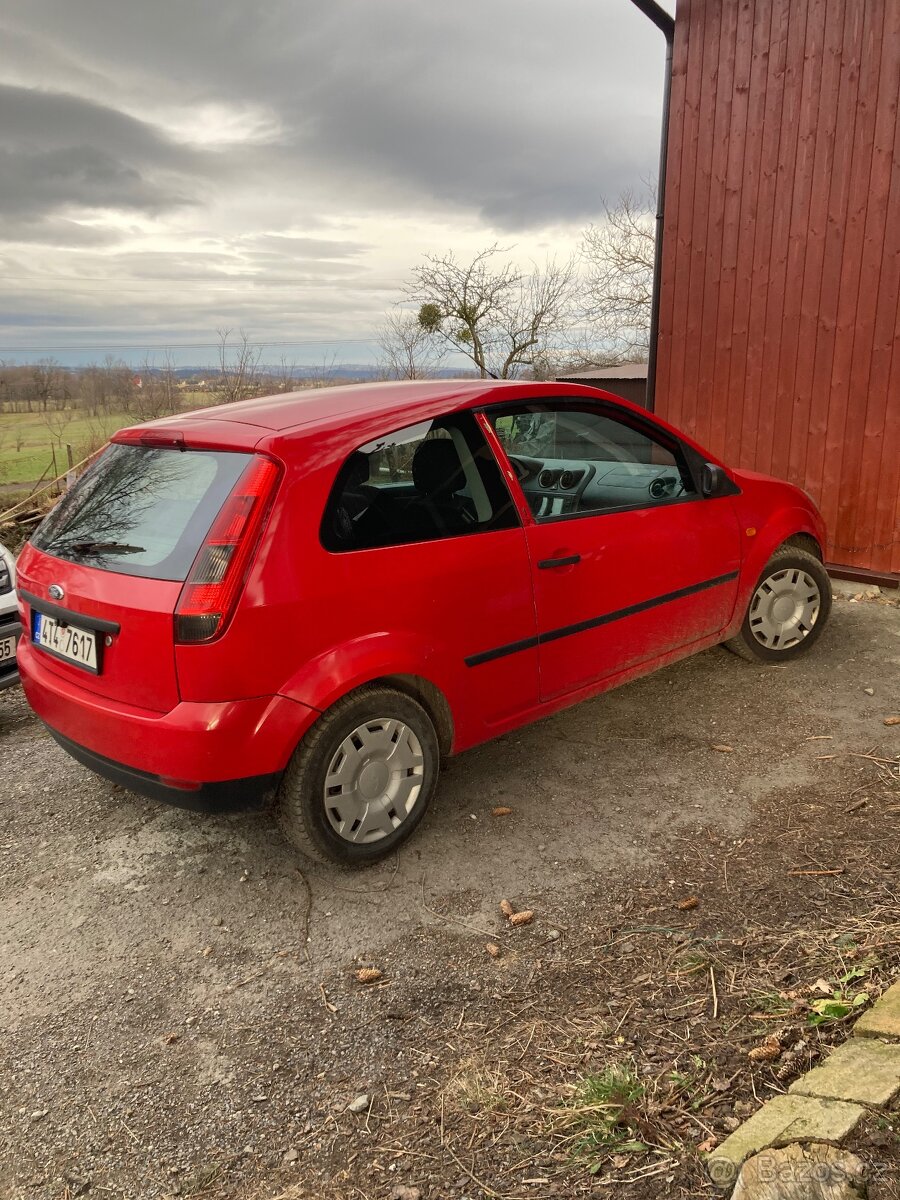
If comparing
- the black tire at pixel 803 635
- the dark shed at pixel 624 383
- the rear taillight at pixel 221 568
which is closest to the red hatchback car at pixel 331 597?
the rear taillight at pixel 221 568

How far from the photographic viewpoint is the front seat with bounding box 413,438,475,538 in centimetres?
301

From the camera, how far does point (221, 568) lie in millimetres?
2500

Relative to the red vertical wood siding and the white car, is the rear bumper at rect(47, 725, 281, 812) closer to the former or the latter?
the white car

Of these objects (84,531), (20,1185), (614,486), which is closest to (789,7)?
(614,486)

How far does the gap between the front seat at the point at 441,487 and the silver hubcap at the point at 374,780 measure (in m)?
0.73

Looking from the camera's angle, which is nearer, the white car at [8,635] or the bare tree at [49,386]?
the white car at [8,635]

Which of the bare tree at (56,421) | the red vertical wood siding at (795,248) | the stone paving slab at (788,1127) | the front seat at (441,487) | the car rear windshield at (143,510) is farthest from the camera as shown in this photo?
the bare tree at (56,421)

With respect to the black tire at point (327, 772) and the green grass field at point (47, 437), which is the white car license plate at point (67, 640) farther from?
the green grass field at point (47, 437)

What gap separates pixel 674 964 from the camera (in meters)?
2.40

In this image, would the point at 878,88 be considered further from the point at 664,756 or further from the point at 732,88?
the point at 664,756

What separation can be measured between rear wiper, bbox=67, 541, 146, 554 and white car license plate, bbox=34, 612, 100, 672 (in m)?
0.26

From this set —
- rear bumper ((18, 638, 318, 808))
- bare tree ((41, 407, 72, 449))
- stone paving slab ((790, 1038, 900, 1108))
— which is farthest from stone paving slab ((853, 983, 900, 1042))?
bare tree ((41, 407, 72, 449))

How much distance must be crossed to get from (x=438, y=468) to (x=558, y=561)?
2.01 ft

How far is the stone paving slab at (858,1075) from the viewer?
1.71 metres
